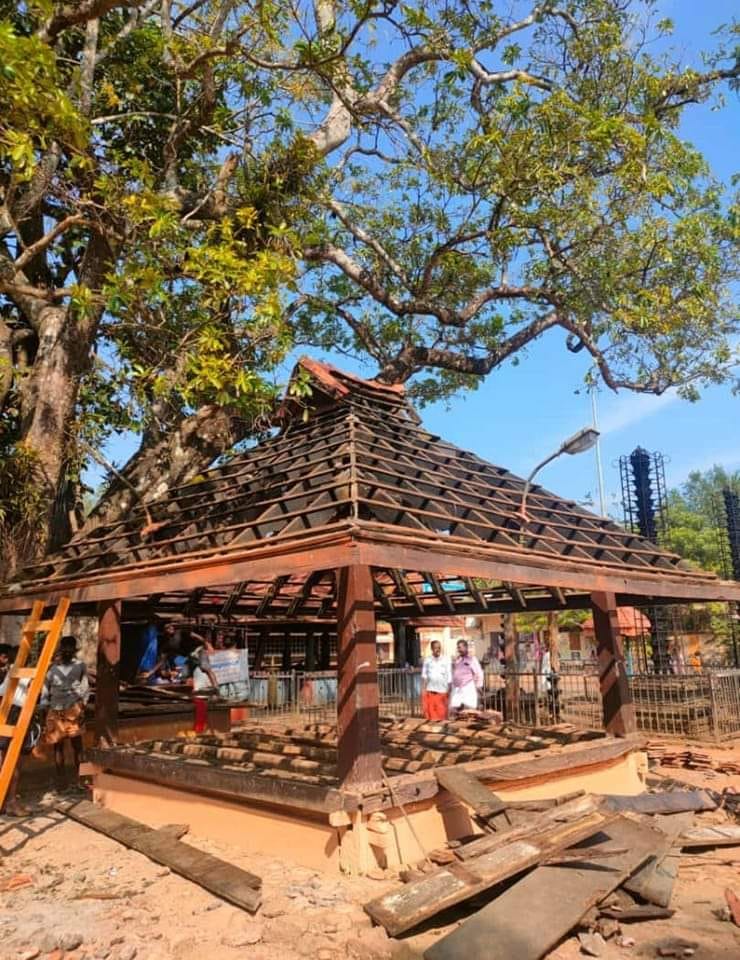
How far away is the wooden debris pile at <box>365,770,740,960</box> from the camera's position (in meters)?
4.32

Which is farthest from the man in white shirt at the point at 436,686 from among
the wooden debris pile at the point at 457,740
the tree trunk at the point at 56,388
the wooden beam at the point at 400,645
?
the wooden beam at the point at 400,645

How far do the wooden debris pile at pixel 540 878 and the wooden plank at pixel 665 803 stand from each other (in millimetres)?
404

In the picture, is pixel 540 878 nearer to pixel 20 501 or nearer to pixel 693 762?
pixel 693 762

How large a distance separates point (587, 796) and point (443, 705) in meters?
5.95

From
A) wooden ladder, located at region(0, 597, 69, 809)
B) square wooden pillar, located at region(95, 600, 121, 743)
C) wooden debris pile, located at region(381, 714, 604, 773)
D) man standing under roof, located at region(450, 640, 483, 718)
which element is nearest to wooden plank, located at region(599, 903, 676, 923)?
wooden debris pile, located at region(381, 714, 604, 773)

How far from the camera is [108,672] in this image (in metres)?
8.62

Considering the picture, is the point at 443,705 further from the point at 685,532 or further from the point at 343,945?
the point at 685,532

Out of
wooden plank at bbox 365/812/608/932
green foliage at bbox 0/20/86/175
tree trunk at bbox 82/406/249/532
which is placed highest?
green foliage at bbox 0/20/86/175

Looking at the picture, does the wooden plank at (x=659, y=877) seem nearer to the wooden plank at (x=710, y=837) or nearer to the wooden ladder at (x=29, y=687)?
the wooden plank at (x=710, y=837)

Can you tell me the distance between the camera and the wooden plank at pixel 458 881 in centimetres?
452

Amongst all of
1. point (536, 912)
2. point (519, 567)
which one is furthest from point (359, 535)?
point (536, 912)

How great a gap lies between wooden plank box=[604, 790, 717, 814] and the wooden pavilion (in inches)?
47.4

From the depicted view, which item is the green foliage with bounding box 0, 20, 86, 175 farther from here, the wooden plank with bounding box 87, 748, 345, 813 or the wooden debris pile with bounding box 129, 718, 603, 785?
the wooden debris pile with bounding box 129, 718, 603, 785

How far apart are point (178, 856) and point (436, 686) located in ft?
22.3
